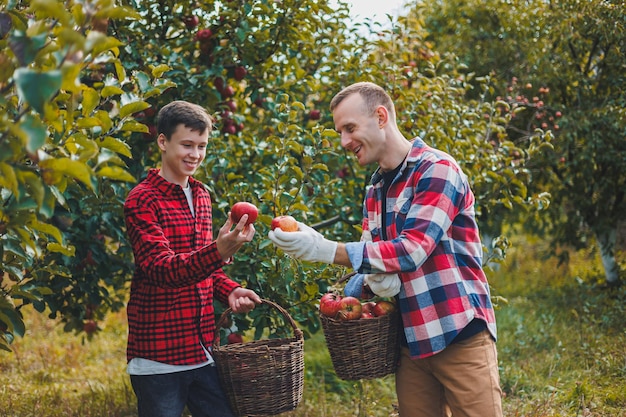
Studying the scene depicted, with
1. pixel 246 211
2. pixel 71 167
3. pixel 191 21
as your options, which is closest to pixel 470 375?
pixel 246 211

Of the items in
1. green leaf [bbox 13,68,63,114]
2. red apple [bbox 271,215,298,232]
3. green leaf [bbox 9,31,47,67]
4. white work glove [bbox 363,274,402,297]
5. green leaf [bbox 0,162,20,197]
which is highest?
green leaf [bbox 9,31,47,67]

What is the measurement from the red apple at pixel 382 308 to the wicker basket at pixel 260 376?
27 centimetres

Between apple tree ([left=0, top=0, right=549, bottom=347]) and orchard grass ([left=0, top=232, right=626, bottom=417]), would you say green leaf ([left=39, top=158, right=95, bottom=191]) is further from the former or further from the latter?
orchard grass ([left=0, top=232, right=626, bottom=417])

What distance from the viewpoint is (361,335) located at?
83.1 inches

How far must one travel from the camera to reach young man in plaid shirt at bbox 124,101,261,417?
6.83 feet

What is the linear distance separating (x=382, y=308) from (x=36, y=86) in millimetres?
1367

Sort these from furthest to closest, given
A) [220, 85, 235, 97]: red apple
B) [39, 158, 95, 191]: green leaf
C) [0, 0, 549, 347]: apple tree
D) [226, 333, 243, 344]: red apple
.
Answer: [220, 85, 235, 97]: red apple → [226, 333, 243, 344]: red apple → [0, 0, 549, 347]: apple tree → [39, 158, 95, 191]: green leaf

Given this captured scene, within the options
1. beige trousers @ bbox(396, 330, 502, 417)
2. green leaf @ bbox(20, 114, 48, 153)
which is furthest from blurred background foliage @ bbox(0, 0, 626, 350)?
beige trousers @ bbox(396, 330, 502, 417)

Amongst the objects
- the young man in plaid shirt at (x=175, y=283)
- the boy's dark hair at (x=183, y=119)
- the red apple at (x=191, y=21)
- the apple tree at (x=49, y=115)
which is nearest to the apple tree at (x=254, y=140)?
the red apple at (x=191, y=21)

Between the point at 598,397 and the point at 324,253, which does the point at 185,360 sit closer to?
the point at 324,253

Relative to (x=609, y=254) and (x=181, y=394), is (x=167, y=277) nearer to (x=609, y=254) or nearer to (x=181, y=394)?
(x=181, y=394)

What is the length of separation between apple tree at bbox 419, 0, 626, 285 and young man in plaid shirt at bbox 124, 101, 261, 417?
3.77m

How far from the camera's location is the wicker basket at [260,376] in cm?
211

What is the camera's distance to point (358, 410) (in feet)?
12.1
